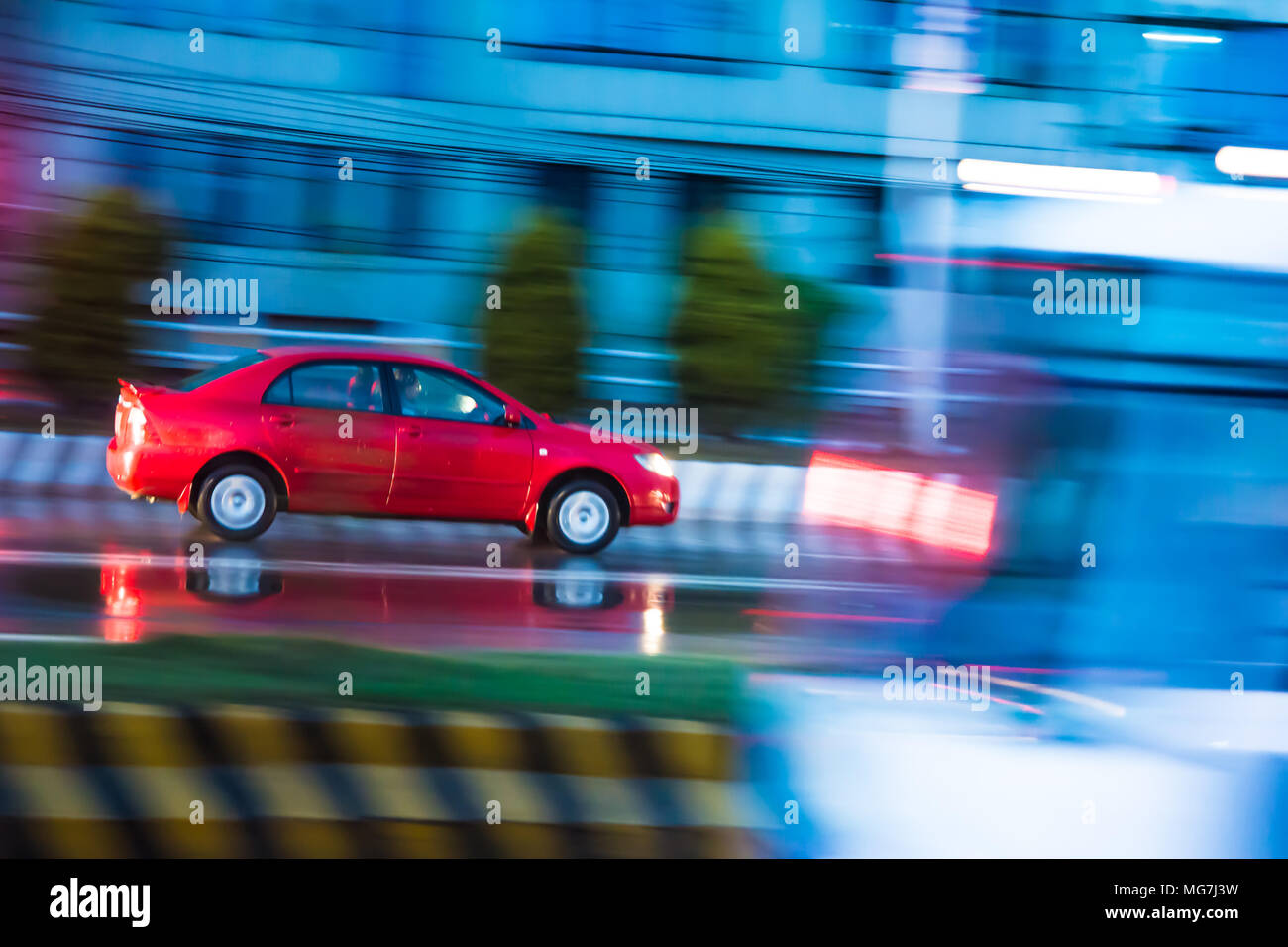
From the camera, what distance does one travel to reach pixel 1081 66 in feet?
20.3

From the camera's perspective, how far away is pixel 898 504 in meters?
7.48

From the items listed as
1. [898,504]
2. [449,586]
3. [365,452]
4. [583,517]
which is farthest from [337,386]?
[898,504]

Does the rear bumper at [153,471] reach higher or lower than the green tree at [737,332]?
lower

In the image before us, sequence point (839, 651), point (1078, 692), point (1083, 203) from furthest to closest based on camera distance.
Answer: point (839, 651), point (1078, 692), point (1083, 203)

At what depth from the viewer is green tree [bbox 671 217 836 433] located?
8367 mm

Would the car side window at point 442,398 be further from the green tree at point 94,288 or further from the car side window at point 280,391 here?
the green tree at point 94,288

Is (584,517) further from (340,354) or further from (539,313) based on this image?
(539,313)

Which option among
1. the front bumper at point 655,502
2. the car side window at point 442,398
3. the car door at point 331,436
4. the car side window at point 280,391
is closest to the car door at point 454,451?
the car side window at point 442,398

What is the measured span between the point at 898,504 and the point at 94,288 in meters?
5.73

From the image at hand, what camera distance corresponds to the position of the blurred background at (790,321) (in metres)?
4.64

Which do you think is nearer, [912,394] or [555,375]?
[912,394]
